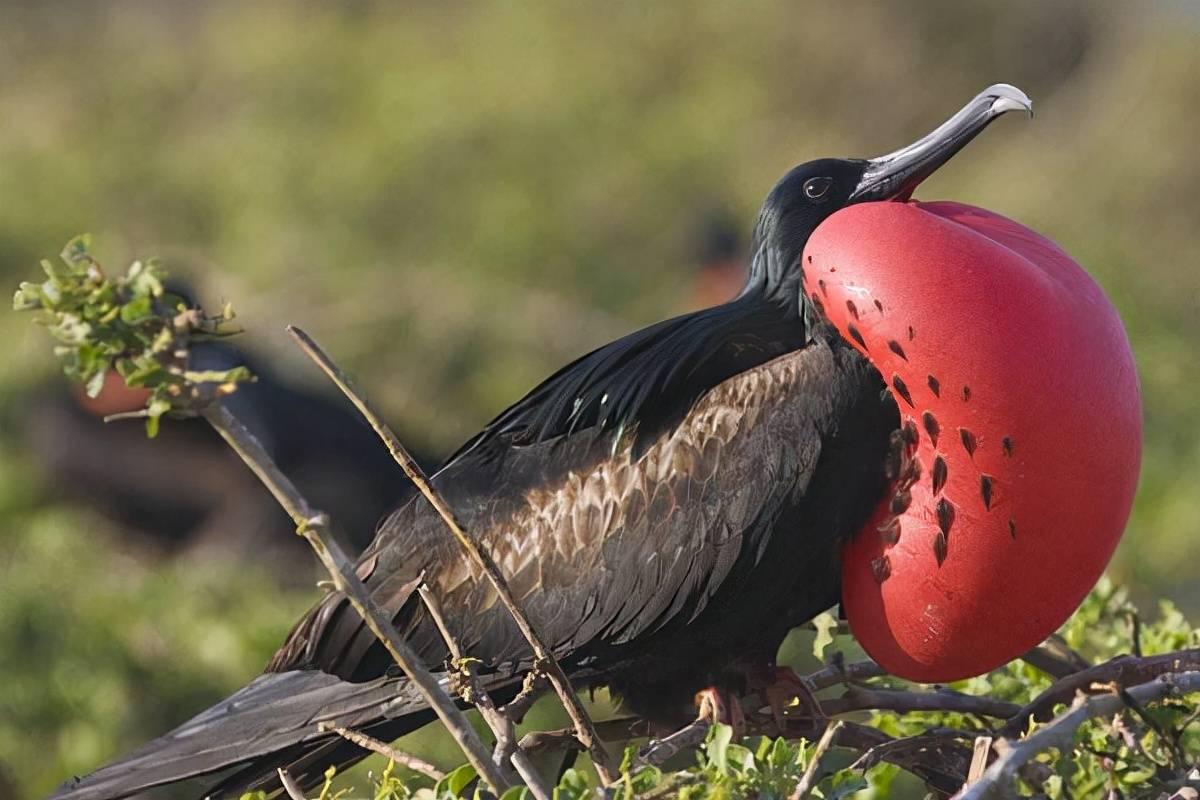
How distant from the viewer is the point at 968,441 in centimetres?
267

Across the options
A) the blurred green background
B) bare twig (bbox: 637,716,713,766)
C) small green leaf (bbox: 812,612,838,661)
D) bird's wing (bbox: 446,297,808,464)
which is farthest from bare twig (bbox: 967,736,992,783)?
the blurred green background

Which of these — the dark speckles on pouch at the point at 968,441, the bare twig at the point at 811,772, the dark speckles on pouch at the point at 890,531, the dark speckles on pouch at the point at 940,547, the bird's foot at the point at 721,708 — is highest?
the dark speckles on pouch at the point at 968,441

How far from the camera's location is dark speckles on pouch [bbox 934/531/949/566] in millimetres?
2713

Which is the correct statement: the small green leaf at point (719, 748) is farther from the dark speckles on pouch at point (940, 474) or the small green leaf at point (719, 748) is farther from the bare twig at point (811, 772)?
the dark speckles on pouch at point (940, 474)

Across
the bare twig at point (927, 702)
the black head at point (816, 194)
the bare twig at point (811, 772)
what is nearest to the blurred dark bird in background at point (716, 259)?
the black head at point (816, 194)

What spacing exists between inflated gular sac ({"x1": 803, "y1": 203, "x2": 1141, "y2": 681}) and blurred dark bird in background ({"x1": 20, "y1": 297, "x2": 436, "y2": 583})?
4.26 metres

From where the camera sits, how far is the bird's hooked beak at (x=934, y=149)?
10.2ft

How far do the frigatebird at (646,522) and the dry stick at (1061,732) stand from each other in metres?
0.53

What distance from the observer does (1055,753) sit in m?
2.46

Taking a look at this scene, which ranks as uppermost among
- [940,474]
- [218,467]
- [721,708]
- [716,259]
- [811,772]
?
[218,467]

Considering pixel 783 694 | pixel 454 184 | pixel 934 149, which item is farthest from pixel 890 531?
pixel 454 184

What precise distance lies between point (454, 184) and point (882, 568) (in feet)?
40.1

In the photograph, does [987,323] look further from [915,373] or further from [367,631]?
[367,631]

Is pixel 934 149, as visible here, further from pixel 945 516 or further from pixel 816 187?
pixel 945 516
